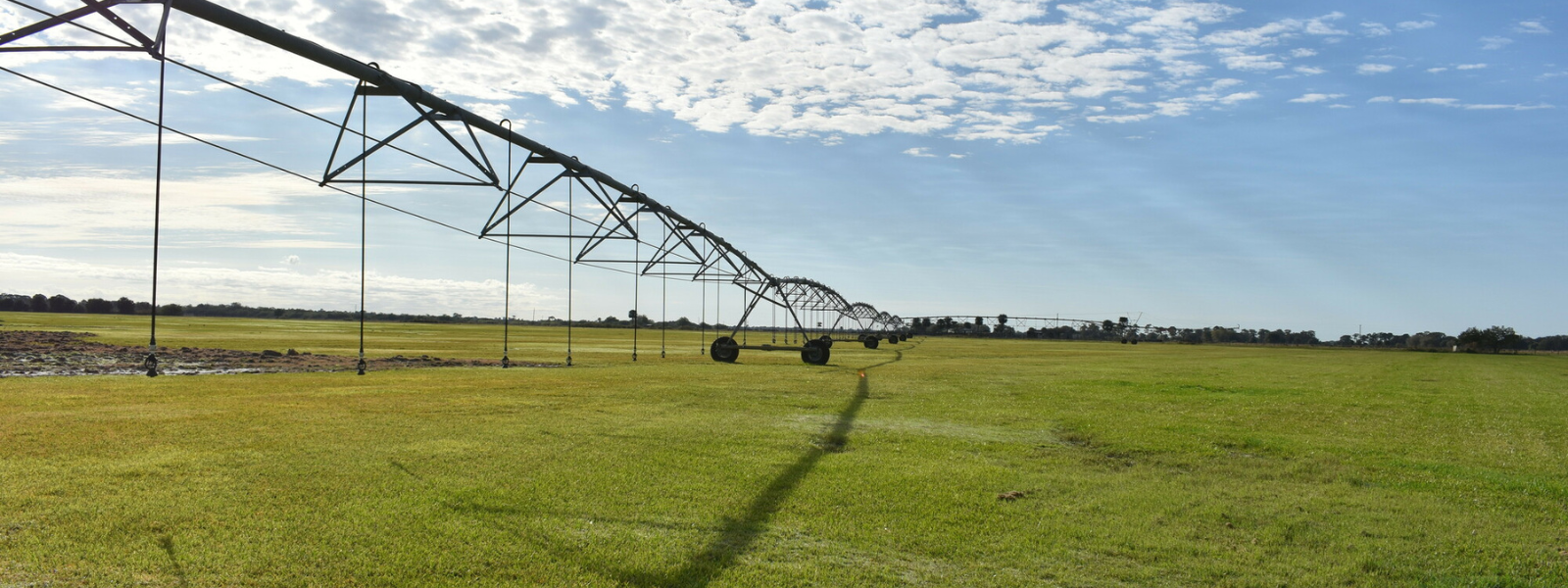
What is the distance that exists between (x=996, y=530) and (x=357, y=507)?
19.7 feet

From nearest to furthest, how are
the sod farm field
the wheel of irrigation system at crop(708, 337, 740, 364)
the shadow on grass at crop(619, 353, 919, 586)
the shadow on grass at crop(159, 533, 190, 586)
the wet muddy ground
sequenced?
the shadow on grass at crop(159, 533, 190, 586), the shadow on grass at crop(619, 353, 919, 586), the sod farm field, the wet muddy ground, the wheel of irrigation system at crop(708, 337, 740, 364)

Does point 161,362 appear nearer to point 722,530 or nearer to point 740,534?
point 722,530

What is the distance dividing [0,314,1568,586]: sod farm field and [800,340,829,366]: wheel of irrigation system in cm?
1894

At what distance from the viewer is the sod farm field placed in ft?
22.7

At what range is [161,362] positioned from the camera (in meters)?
31.3

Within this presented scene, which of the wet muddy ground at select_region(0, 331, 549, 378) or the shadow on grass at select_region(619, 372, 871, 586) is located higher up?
the wet muddy ground at select_region(0, 331, 549, 378)

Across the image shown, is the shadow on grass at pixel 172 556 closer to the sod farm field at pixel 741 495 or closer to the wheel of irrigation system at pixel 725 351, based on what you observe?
the sod farm field at pixel 741 495

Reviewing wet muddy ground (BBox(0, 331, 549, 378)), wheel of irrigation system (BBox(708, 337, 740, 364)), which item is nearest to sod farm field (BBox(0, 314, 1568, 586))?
wet muddy ground (BBox(0, 331, 549, 378))

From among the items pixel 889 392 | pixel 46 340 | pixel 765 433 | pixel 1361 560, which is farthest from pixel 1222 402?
pixel 46 340

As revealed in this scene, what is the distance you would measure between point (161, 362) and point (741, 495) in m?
31.0

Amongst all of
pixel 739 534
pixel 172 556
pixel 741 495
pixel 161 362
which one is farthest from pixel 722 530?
pixel 161 362

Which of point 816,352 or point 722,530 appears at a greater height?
point 816,352

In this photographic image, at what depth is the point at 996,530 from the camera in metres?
8.24

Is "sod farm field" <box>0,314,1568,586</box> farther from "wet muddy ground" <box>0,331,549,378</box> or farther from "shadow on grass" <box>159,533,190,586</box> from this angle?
"wet muddy ground" <box>0,331,549,378</box>
